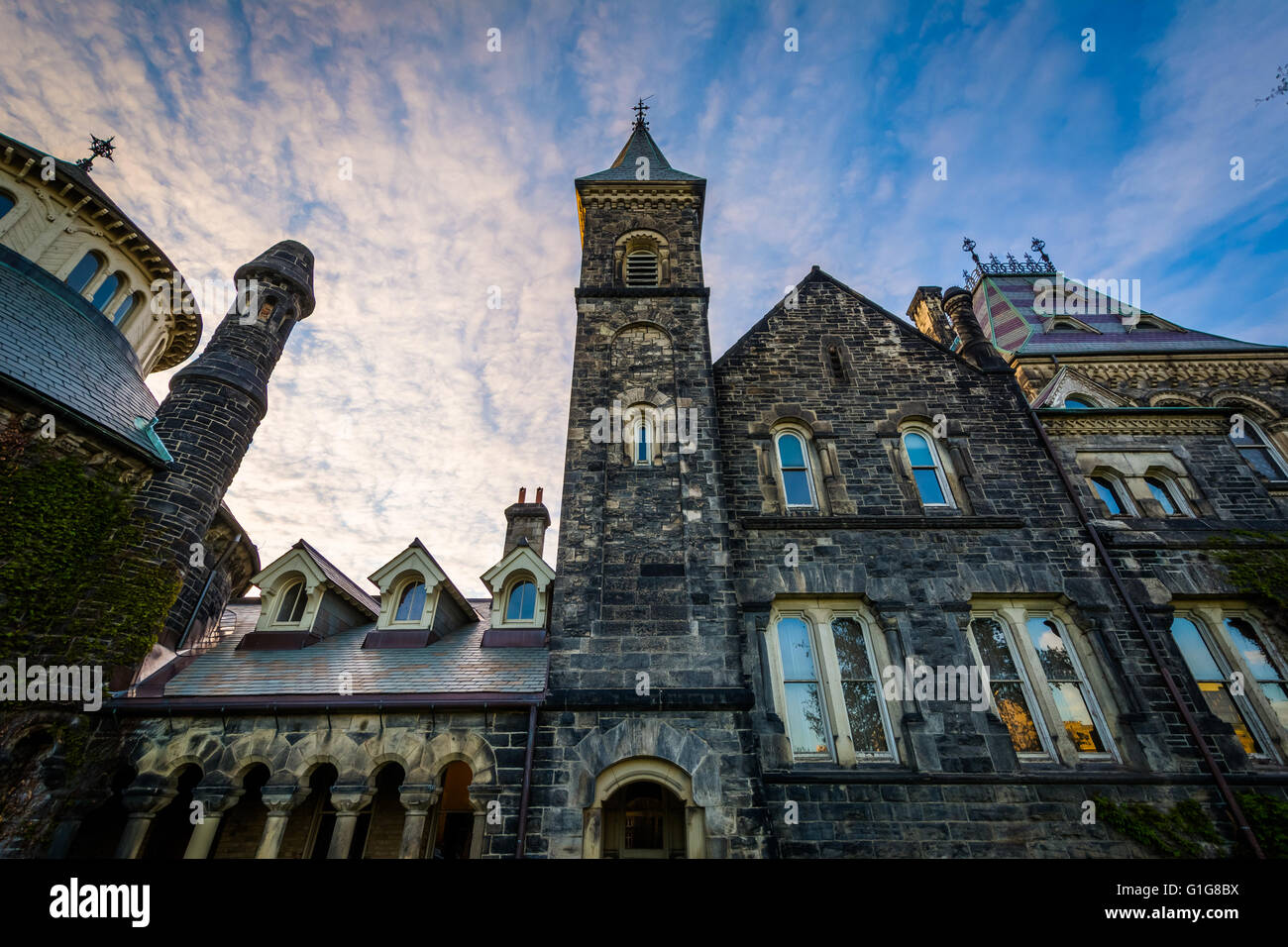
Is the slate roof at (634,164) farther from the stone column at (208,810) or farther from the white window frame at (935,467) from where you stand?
the stone column at (208,810)

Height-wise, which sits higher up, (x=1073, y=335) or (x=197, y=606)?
(x=1073, y=335)

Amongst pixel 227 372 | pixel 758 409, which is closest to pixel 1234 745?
pixel 758 409

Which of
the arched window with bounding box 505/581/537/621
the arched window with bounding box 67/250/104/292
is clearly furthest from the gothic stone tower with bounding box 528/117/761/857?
the arched window with bounding box 67/250/104/292

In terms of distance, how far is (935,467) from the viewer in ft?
37.6

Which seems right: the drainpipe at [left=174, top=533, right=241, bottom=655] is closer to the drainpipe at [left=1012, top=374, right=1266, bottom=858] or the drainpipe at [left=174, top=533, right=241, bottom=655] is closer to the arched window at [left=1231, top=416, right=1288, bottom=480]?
the drainpipe at [left=1012, top=374, right=1266, bottom=858]

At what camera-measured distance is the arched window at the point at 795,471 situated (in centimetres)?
1097

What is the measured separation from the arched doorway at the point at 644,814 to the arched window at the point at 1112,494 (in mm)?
10387

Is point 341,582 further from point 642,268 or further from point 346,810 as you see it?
point 642,268

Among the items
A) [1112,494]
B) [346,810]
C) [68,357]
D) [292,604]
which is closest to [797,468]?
[1112,494]

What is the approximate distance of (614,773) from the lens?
7.79 meters

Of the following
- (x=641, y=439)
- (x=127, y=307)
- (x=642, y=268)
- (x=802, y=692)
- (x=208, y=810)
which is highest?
(x=127, y=307)

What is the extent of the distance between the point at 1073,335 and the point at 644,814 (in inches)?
804
